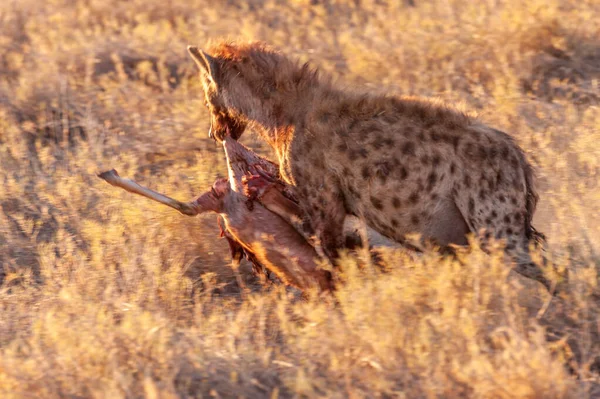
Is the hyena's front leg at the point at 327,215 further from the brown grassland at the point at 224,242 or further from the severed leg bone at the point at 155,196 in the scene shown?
the severed leg bone at the point at 155,196

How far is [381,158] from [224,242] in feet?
5.05

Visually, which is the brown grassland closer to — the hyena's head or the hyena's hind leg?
the hyena's hind leg

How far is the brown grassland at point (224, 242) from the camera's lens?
4434mm

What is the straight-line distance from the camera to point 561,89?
826 cm

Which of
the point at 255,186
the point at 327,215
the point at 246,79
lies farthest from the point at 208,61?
the point at 327,215

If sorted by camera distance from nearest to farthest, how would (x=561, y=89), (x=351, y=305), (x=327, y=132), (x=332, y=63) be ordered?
1. (x=351, y=305)
2. (x=327, y=132)
3. (x=561, y=89)
4. (x=332, y=63)

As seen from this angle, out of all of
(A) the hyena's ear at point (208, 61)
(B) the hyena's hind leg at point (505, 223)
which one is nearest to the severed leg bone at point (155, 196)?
(A) the hyena's ear at point (208, 61)

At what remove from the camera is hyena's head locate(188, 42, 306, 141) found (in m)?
5.56

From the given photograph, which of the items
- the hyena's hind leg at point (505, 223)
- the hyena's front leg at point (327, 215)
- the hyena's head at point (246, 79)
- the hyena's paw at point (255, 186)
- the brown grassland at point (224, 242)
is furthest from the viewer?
the hyena's head at point (246, 79)

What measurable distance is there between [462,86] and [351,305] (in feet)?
13.0

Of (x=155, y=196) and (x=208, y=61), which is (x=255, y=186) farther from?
(x=208, y=61)

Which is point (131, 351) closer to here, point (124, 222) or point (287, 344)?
point (287, 344)

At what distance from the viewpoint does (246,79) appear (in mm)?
5621

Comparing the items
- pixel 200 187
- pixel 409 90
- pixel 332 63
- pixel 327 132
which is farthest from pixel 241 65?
pixel 332 63
